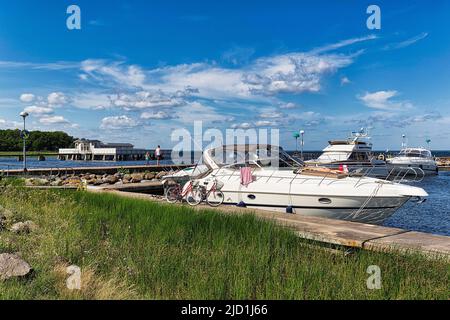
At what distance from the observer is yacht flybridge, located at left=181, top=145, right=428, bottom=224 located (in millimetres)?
12711

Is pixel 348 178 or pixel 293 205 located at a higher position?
pixel 348 178

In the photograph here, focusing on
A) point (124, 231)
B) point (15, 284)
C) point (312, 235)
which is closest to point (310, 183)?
point (312, 235)

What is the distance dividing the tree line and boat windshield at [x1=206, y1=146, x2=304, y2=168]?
15724 centimetres

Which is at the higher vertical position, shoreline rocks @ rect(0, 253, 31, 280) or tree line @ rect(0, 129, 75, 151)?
tree line @ rect(0, 129, 75, 151)

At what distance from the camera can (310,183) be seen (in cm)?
1319

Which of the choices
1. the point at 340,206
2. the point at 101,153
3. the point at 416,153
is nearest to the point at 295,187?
the point at 340,206

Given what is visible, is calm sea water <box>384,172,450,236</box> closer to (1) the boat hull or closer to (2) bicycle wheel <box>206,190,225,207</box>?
(1) the boat hull

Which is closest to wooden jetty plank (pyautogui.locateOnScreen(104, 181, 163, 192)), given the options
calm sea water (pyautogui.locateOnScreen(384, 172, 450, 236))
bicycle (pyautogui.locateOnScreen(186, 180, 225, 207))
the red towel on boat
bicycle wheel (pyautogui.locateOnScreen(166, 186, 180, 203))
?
bicycle wheel (pyautogui.locateOnScreen(166, 186, 180, 203))

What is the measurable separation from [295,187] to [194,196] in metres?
3.37

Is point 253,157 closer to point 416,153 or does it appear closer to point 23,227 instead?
point 23,227
